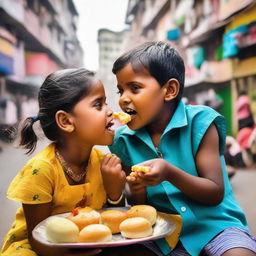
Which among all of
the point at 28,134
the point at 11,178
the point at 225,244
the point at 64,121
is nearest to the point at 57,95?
the point at 64,121

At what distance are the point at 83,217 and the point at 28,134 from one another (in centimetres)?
Answer: 51

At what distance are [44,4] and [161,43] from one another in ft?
7.46

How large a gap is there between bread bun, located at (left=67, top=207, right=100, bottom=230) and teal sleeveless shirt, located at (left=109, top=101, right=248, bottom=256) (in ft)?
1.05

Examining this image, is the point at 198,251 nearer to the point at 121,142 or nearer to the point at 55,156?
the point at 121,142

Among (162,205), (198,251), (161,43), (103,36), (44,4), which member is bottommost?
(198,251)

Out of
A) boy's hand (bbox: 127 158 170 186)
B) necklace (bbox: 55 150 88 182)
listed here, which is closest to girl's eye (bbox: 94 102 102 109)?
necklace (bbox: 55 150 88 182)

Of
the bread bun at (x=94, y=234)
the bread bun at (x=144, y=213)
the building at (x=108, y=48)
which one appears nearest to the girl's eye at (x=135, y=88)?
the bread bun at (x=144, y=213)

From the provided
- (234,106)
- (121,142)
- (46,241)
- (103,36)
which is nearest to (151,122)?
(121,142)

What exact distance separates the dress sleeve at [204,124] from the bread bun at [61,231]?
1.92 ft

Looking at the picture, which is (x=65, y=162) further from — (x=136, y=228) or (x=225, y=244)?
(x=225, y=244)

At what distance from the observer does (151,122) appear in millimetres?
1567

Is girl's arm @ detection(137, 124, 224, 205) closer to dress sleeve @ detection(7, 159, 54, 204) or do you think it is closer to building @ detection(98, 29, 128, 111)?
dress sleeve @ detection(7, 159, 54, 204)

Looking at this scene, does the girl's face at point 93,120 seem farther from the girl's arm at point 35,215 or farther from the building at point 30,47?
the building at point 30,47

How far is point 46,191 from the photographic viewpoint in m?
1.31
